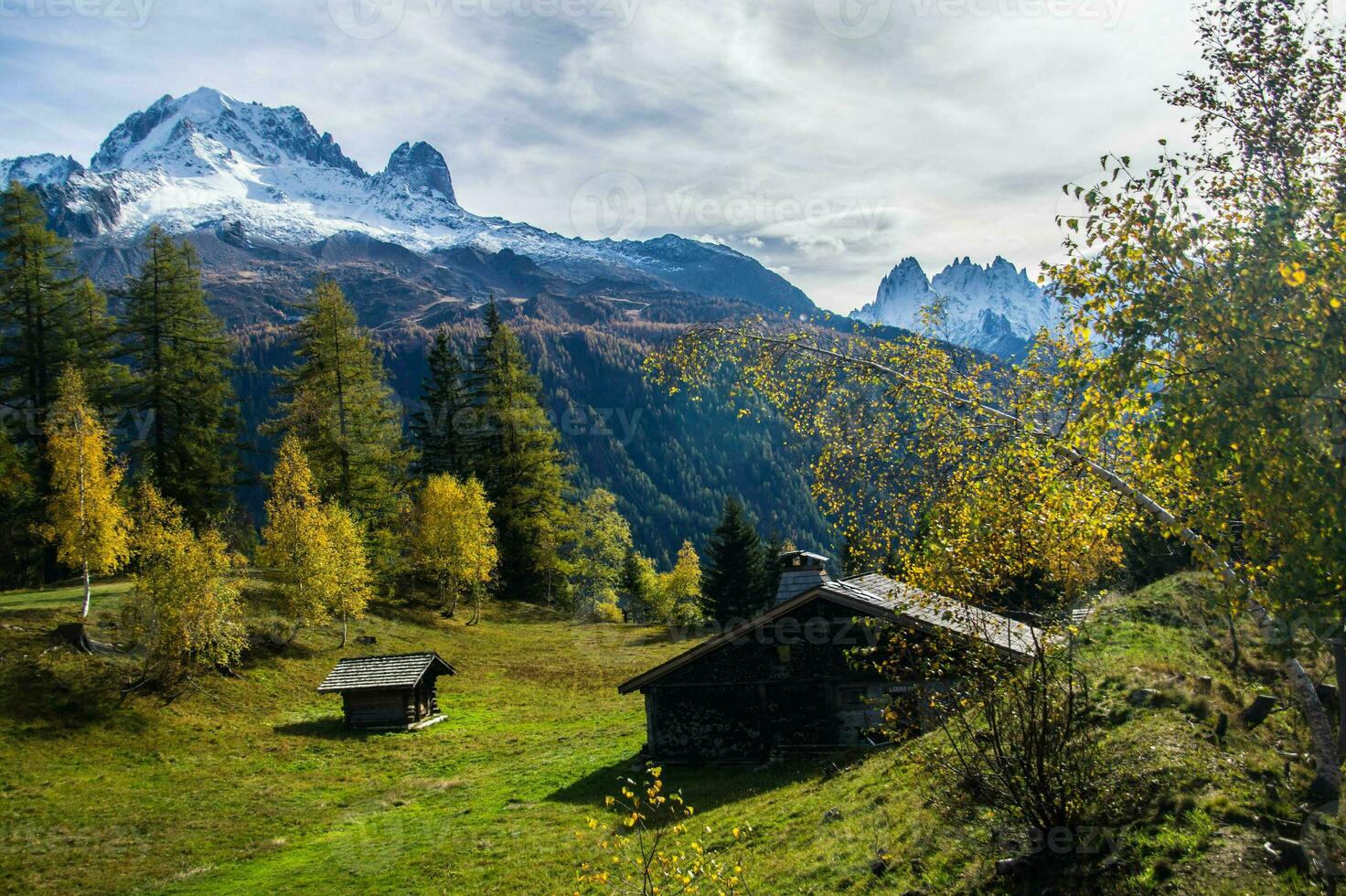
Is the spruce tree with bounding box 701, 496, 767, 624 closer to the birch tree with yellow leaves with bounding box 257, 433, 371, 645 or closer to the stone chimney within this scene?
the birch tree with yellow leaves with bounding box 257, 433, 371, 645

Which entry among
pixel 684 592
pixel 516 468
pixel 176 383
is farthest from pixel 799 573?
pixel 684 592

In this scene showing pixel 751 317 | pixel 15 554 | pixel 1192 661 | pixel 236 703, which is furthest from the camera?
pixel 15 554

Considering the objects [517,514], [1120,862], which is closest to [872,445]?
[1120,862]

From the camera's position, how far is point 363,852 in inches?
666

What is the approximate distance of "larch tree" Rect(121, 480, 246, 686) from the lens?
25.5 metres

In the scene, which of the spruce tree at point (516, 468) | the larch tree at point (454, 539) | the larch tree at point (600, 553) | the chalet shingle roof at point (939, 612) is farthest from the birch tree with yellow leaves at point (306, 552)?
the larch tree at point (600, 553)

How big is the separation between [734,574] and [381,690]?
34.0 metres

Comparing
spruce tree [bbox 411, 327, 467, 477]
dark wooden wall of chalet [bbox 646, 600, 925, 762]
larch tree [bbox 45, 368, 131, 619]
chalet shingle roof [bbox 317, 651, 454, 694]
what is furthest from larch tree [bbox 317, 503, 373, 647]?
spruce tree [bbox 411, 327, 467, 477]

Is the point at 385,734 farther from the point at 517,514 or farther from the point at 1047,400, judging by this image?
the point at 1047,400

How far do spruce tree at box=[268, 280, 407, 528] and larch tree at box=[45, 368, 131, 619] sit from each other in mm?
11983

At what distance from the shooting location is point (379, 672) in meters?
29.5

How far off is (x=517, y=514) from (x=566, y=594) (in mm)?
10035

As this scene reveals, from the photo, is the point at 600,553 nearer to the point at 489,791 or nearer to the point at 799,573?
the point at 799,573

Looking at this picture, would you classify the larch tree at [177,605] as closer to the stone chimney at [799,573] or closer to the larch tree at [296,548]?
the larch tree at [296,548]
